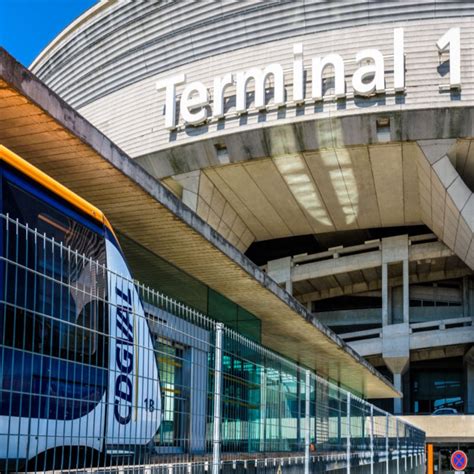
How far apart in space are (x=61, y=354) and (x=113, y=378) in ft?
2.04

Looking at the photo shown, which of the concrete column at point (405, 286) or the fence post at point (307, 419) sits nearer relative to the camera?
the fence post at point (307, 419)

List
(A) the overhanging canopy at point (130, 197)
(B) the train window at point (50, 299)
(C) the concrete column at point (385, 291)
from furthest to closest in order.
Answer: (C) the concrete column at point (385, 291), (A) the overhanging canopy at point (130, 197), (B) the train window at point (50, 299)

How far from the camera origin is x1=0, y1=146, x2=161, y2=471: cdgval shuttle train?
4199mm

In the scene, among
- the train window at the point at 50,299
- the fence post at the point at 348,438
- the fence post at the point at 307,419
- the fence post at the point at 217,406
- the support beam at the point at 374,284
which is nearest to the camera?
the train window at the point at 50,299

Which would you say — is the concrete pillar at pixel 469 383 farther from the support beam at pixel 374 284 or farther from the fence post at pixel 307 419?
the fence post at pixel 307 419

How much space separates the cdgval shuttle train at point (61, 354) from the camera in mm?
4199

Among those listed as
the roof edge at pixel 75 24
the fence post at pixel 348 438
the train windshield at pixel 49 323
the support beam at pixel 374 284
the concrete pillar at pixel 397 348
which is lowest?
the fence post at pixel 348 438

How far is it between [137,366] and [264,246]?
160 feet

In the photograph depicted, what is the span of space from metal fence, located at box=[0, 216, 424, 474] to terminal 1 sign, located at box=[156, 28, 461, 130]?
26385mm

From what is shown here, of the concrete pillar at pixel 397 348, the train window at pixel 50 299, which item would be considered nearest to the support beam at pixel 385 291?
the concrete pillar at pixel 397 348

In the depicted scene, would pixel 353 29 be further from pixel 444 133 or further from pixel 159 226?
pixel 159 226

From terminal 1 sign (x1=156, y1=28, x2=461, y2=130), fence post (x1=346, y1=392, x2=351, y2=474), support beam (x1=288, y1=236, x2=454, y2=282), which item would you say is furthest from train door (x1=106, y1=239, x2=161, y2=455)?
support beam (x1=288, y1=236, x2=454, y2=282)

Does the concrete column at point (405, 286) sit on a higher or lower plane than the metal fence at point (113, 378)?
higher

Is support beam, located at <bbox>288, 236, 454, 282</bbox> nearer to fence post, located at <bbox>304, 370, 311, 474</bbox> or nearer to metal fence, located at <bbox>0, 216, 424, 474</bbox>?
fence post, located at <bbox>304, 370, 311, 474</bbox>
